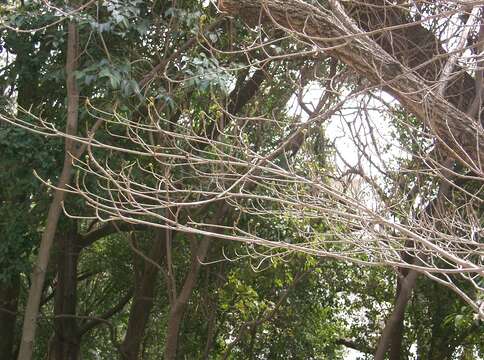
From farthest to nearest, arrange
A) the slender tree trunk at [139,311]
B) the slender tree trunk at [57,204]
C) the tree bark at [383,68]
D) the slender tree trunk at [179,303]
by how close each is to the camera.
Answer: the slender tree trunk at [139,311], the slender tree trunk at [179,303], the slender tree trunk at [57,204], the tree bark at [383,68]

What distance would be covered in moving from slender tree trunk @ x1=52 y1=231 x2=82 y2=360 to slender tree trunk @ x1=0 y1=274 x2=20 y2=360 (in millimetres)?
470

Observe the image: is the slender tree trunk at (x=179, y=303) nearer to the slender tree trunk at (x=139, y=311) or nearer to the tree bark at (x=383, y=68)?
A: the slender tree trunk at (x=139, y=311)

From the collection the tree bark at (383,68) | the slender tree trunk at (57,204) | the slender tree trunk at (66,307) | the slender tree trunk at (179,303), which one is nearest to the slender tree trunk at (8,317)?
the slender tree trunk at (66,307)

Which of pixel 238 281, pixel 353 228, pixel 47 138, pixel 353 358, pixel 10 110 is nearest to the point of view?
pixel 353 228

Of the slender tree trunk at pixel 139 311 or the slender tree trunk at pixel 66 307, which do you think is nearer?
the slender tree trunk at pixel 139 311

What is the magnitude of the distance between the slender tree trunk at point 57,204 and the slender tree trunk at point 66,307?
2.51m

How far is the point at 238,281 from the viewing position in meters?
8.95

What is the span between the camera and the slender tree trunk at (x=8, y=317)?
30.6 ft

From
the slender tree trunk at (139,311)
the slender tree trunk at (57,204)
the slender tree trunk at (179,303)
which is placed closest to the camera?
the slender tree trunk at (57,204)

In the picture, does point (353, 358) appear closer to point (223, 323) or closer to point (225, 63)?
point (223, 323)

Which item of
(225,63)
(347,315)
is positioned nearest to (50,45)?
(225,63)

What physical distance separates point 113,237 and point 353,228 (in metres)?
5.78

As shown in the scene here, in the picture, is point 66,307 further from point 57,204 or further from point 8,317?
point 57,204

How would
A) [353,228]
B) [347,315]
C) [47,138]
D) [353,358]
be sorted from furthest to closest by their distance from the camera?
[353,358] → [347,315] → [47,138] → [353,228]
